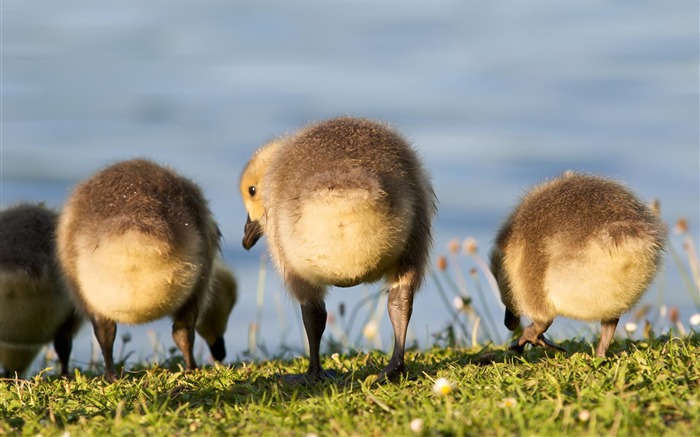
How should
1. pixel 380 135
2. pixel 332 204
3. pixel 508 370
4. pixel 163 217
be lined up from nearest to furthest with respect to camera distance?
pixel 332 204, pixel 508 370, pixel 380 135, pixel 163 217

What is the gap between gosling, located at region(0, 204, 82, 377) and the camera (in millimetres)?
7254

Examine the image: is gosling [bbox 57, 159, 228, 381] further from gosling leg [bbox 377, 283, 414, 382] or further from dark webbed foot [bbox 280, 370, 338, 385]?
gosling leg [bbox 377, 283, 414, 382]

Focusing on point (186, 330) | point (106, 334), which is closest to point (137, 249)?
point (106, 334)

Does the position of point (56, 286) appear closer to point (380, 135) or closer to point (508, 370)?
point (380, 135)

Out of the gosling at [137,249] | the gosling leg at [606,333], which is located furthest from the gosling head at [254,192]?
the gosling leg at [606,333]

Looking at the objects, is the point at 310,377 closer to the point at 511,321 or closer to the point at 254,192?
the point at 254,192

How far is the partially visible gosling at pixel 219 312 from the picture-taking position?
805 centimetres

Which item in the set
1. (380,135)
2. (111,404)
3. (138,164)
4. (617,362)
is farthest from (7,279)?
(617,362)

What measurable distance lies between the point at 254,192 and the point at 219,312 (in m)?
1.74

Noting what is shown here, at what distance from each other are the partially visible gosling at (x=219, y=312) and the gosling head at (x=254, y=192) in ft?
4.13

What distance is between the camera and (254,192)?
22.2ft

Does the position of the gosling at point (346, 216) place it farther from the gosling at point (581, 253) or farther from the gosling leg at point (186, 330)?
the gosling leg at point (186, 330)

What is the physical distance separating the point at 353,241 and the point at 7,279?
3487 mm

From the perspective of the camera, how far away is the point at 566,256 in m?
5.75
